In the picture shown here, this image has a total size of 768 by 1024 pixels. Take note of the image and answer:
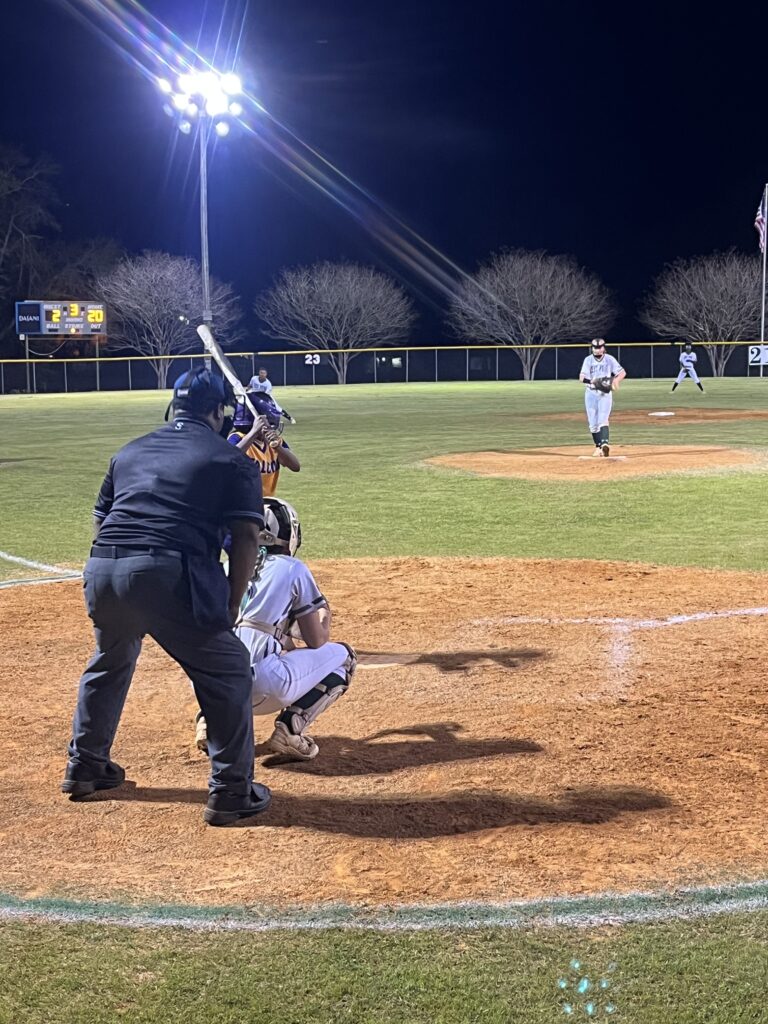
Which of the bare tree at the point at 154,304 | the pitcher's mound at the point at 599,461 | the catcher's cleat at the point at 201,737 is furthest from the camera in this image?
the bare tree at the point at 154,304

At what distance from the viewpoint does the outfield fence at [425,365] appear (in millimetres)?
62781

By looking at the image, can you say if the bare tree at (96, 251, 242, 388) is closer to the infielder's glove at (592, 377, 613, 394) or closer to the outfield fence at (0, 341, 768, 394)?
the outfield fence at (0, 341, 768, 394)

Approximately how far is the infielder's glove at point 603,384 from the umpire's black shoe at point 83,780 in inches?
598

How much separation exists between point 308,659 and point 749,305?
78.4 metres

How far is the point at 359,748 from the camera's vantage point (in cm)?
564

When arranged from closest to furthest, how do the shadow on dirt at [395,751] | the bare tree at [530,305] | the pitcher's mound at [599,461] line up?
1. the shadow on dirt at [395,751]
2. the pitcher's mound at [599,461]
3. the bare tree at [530,305]

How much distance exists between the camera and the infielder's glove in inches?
752

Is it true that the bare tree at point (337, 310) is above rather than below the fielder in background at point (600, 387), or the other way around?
above

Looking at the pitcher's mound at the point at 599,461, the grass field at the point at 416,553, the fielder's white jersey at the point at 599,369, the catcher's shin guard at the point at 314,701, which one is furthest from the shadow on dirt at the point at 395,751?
the fielder's white jersey at the point at 599,369

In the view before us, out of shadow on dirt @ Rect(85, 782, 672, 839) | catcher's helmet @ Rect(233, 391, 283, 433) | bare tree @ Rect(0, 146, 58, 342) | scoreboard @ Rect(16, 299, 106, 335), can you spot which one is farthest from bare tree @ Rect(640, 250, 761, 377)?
shadow on dirt @ Rect(85, 782, 672, 839)

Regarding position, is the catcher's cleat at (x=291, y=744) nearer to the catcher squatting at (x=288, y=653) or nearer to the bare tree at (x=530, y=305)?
the catcher squatting at (x=288, y=653)

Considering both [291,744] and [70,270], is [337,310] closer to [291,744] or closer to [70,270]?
[70,270]

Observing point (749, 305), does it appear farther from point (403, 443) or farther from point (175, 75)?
point (403, 443)

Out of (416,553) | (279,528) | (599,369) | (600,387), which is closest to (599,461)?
(600,387)
